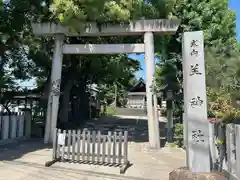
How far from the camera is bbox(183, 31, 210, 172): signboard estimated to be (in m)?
5.83

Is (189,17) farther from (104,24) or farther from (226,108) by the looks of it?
(226,108)

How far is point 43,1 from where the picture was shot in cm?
1373

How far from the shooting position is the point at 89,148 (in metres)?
8.38

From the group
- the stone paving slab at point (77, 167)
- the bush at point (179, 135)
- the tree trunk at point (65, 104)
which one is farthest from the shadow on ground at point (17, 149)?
the bush at point (179, 135)

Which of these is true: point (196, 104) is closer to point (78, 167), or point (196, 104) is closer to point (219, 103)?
point (78, 167)

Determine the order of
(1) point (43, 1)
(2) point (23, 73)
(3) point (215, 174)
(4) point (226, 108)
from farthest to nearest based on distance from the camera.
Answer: (2) point (23, 73)
(1) point (43, 1)
(4) point (226, 108)
(3) point (215, 174)

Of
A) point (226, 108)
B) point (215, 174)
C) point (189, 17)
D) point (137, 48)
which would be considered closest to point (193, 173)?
point (215, 174)

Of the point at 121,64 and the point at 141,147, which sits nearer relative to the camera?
the point at 141,147

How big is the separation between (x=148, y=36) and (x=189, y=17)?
11.7ft

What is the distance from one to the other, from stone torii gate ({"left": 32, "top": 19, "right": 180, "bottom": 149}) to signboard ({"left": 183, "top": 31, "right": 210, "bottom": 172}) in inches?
215

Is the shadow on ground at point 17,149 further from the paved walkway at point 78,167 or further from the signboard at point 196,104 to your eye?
the signboard at point 196,104

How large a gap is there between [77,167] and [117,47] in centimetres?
625

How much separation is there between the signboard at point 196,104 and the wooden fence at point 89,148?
2.45 meters

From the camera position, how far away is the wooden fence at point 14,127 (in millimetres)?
11773
